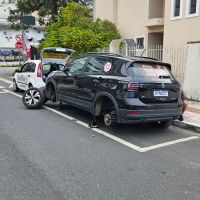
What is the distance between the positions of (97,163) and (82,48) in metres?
12.8

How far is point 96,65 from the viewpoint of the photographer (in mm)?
7508

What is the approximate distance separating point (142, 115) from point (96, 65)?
184 cm

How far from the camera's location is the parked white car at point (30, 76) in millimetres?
11086

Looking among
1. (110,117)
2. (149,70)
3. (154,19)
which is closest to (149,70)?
(149,70)

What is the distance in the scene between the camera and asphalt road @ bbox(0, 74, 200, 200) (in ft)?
13.3

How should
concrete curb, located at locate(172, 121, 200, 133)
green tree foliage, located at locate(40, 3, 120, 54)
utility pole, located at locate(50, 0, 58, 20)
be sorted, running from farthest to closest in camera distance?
utility pole, located at locate(50, 0, 58, 20) → green tree foliage, located at locate(40, 3, 120, 54) → concrete curb, located at locate(172, 121, 200, 133)

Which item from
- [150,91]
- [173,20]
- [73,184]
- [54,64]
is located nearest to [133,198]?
[73,184]

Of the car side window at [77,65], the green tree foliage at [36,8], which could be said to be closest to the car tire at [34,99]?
the car side window at [77,65]

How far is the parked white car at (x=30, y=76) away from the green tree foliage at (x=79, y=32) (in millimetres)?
5085

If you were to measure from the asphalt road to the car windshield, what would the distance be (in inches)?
51.8

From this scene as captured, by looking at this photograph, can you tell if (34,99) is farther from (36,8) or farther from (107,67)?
(36,8)

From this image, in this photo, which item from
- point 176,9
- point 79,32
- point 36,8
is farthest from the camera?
point 36,8

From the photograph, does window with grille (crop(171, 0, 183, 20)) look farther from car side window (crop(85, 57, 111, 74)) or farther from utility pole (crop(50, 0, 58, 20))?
utility pole (crop(50, 0, 58, 20))

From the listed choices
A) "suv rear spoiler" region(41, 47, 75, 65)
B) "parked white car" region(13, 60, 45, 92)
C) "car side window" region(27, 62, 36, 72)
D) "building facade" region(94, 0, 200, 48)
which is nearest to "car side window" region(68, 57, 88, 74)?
"parked white car" region(13, 60, 45, 92)
